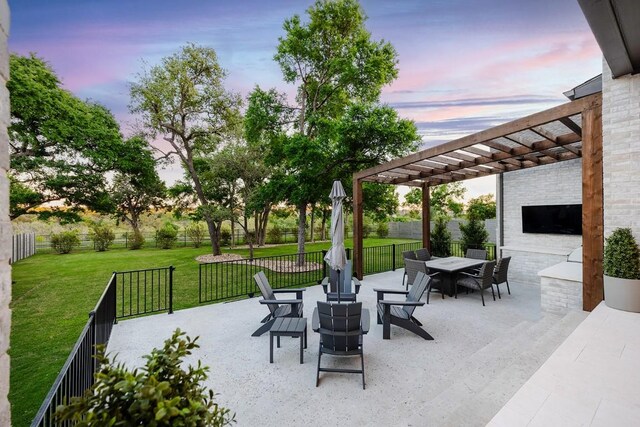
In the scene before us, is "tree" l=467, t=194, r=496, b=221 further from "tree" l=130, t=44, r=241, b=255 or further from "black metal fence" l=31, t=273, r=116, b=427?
"black metal fence" l=31, t=273, r=116, b=427

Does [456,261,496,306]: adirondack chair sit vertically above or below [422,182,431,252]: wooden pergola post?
below

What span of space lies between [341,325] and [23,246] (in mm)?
21006

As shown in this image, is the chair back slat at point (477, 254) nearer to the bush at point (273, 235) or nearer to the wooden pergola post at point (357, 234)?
the wooden pergola post at point (357, 234)

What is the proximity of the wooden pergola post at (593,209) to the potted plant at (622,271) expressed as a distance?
20cm

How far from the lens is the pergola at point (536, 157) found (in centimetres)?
425

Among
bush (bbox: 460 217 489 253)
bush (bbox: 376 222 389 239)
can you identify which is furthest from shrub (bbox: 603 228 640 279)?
bush (bbox: 376 222 389 239)

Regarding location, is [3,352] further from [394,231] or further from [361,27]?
[394,231]

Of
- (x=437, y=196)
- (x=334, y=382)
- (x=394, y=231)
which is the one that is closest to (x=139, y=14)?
(x=334, y=382)

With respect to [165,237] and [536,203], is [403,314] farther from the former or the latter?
[165,237]

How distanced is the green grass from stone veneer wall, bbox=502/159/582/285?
9580mm

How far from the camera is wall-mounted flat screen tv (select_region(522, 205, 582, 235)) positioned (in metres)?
7.80

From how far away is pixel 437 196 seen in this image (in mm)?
22797

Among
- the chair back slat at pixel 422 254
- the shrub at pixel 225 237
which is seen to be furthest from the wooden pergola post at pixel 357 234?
the shrub at pixel 225 237

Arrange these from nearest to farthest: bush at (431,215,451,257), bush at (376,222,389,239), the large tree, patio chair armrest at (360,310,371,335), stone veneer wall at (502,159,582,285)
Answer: patio chair armrest at (360,310,371,335) < stone veneer wall at (502,159,582,285) < the large tree < bush at (431,215,451,257) < bush at (376,222,389,239)
